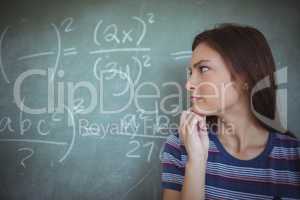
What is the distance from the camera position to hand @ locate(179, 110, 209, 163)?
3.46ft

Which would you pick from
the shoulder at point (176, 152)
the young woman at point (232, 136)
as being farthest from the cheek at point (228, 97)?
the shoulder at point (176, 152)

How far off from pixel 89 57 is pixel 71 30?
0.17m

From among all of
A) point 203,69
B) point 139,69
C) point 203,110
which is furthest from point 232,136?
point 139,69

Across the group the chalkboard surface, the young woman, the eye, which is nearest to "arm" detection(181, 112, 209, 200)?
the young woman

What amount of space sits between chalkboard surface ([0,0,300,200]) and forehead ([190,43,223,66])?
1.11ft

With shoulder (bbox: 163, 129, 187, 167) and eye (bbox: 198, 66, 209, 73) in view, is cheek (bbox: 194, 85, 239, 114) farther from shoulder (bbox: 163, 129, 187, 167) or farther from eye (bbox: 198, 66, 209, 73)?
shoulder (bbox: 163, 129, 187, 167)

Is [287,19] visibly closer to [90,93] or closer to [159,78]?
[159,78]

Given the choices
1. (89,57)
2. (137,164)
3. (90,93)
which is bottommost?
(137,164)

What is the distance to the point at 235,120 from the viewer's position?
113 cm

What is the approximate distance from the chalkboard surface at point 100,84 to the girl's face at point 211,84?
360 millimetres

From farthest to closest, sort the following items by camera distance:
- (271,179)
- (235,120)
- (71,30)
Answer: (71,30) → (235,120) → (271,179)

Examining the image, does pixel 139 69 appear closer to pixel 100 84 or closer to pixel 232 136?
pixel 100 84

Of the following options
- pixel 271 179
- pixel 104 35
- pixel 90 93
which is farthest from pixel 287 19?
pixel 90 93

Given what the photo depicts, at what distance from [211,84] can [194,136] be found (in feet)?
0.60
